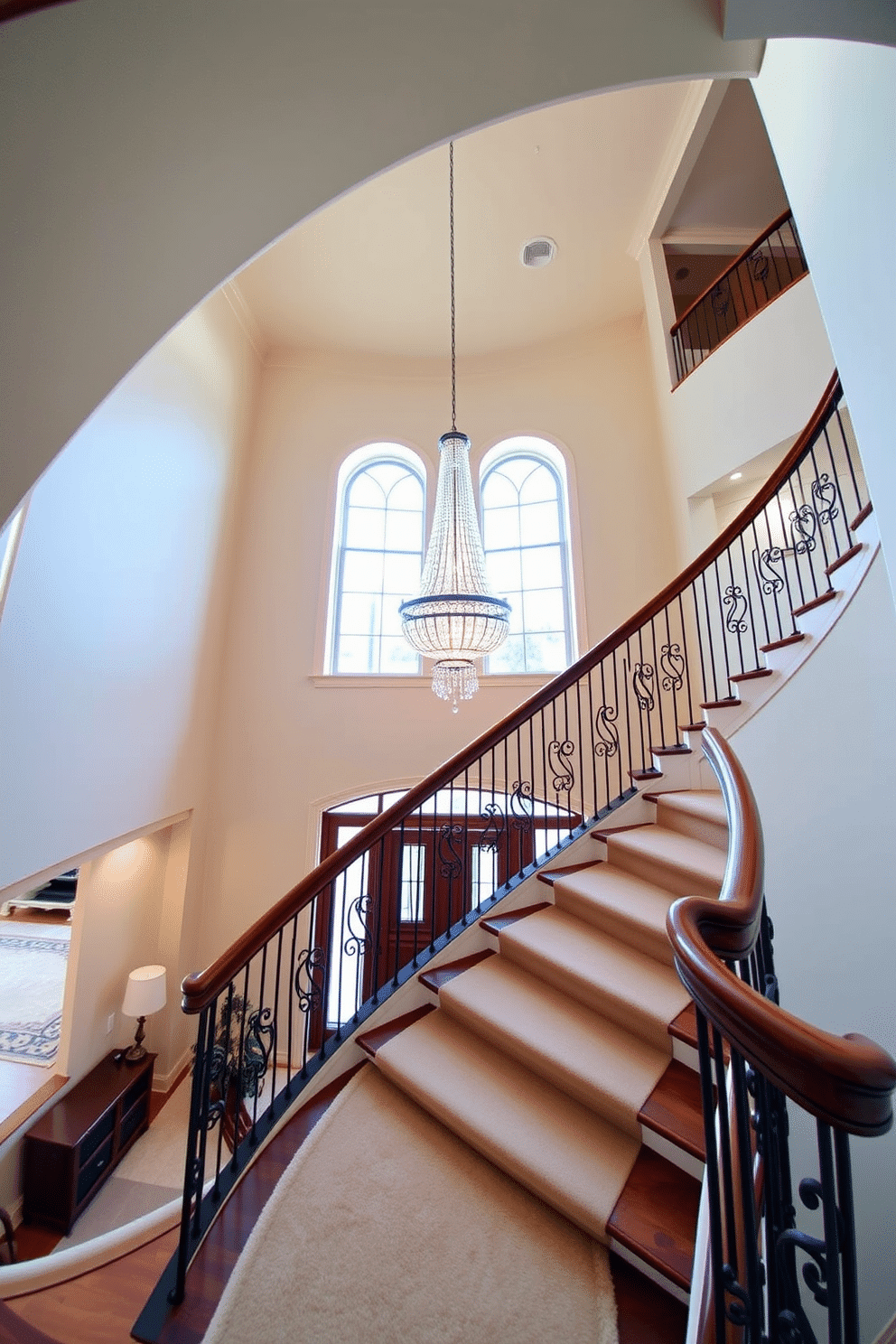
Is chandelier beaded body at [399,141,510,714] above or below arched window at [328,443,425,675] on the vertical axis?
below

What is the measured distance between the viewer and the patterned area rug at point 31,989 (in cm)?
416

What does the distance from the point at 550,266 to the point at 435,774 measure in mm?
5339

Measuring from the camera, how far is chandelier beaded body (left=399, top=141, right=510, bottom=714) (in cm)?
300

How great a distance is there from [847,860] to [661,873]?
77cm

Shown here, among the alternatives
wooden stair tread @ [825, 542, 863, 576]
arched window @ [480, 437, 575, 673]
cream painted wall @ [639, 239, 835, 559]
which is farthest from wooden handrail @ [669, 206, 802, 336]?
wooden stair tread @ [825, 542, 863, 576]

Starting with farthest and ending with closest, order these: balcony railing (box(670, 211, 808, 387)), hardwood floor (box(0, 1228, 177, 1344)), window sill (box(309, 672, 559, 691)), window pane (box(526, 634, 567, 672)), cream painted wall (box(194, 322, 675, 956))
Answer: window pane (box(526, 634, 567, 672)), window sill (box(309, 672, 559, 691)), cream painted wall (box(194, 322, 675, 956)), balcony railing (box(670, 211, 808, 387)), hardwood floor (box(0, 1228, 177, 1344))

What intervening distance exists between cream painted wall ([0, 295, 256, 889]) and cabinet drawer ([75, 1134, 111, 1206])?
6.62ft

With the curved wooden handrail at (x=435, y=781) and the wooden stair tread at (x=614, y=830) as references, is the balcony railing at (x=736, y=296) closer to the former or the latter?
the curved wooden handrail at (x=435, y=781)

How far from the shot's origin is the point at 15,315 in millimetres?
1065

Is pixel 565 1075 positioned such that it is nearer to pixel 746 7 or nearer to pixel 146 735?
pixel 746 7

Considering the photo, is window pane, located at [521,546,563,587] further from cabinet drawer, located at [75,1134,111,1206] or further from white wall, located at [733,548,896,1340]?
cabinet drawer, located at [75,1134,111,1206]

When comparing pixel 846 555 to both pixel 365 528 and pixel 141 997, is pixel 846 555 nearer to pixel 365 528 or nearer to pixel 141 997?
pixel 365 528

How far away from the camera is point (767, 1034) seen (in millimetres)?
631

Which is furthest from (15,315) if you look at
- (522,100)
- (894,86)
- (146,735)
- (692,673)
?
(692,673)
